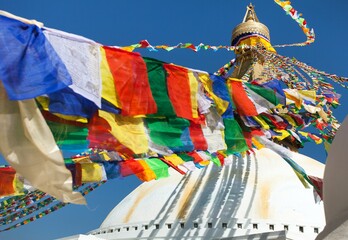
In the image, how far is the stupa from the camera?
6.75 m

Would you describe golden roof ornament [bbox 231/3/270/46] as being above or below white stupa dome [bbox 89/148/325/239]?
above

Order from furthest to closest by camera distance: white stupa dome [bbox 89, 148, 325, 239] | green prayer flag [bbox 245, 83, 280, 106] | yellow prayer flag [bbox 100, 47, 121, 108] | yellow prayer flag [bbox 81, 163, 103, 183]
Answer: white stupa dome [bbox 89, 148, 325, 239], green prayer flag [bbox 245, 83, 280, 106], yellow prayer flag [bbox 81, 163, 103, 183], yellow prayer flag [bbox 100, 47, 121, 108]

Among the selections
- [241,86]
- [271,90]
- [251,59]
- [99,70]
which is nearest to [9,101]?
[99,70]

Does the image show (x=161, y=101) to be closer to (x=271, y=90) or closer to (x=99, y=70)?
(x=99, y=70)

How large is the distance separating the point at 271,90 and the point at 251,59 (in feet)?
17.9

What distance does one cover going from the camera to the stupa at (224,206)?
6.75 meters

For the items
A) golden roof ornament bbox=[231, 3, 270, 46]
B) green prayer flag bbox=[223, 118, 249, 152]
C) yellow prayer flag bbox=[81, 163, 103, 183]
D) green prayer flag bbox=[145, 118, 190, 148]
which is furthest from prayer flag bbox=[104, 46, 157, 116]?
golden roof ornament bbox=[231, 3, 270, 46]

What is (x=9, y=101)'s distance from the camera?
2938 millimetres

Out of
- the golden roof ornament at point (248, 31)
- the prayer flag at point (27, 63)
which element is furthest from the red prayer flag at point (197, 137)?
the golden roof ornament at point (248, 31)

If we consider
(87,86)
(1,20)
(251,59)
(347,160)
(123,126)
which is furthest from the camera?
(251,59)

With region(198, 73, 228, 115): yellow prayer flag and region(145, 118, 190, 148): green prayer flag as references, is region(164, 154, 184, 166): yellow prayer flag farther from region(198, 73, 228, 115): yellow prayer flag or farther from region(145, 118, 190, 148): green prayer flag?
region(198, 73, 228, 115): yellow prayer flag

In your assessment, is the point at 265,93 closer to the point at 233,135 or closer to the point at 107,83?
the point at 233,135

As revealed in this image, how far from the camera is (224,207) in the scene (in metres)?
7.09

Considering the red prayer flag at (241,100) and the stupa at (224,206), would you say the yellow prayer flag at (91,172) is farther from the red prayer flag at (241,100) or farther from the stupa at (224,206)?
the stupa at (224,206)
